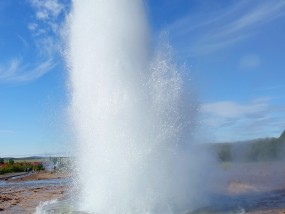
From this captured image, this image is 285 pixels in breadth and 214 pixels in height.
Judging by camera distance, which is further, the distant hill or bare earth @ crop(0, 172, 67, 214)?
the distant hill

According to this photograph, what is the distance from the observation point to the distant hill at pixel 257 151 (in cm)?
5716

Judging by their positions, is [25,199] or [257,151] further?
[257,151]

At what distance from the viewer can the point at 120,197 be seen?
59.5ft

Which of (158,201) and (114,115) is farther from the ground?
(114,115)

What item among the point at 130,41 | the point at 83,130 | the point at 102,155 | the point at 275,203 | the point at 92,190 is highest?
the point at 130,41

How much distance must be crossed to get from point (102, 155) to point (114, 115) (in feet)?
6.18

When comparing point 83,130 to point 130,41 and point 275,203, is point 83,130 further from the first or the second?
point 275,203

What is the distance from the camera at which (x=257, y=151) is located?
204 ft

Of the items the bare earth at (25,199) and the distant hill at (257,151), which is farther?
the distant hill at (257,151)

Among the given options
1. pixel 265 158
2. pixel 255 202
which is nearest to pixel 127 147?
pixel 255 202

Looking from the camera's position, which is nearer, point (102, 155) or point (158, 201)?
point (158, 201)

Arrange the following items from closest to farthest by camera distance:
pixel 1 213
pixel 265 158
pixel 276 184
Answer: pixel 1 213 < pixel 276 184 < pixel 265 158

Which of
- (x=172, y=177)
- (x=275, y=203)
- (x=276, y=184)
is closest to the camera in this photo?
(x=172, y=177)

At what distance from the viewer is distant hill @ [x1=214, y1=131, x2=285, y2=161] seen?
57.2 m
